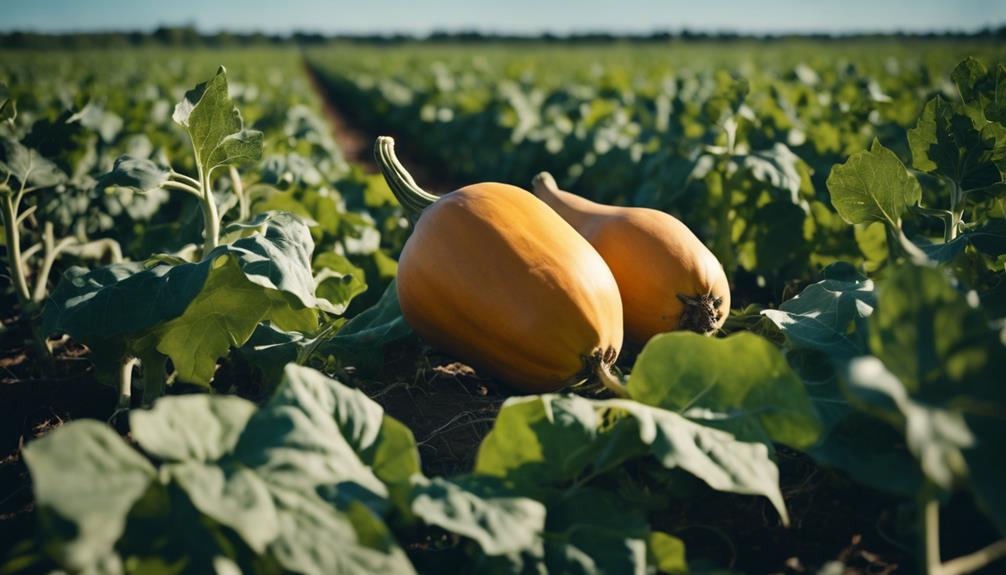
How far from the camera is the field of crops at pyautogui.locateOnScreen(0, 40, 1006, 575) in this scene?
1.26 meters

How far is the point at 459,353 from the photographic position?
91.7 inches

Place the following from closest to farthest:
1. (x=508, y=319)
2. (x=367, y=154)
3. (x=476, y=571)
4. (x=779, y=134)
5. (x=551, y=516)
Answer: (x=476, y=571), (x=551, y=516), (x=508, y=319), (x=779, y=134), (x=367, y=154)

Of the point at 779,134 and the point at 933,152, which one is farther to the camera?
the point at 779,134

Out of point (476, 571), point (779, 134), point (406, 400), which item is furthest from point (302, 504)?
point (779, 134)

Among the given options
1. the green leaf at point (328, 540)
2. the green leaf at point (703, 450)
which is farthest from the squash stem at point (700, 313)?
the green leaf at point (328, 540)

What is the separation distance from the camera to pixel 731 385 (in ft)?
5.46

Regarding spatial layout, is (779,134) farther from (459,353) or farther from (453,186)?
(453,186)

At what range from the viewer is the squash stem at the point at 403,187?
2.60 meters

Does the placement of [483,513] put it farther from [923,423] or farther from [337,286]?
[337,286]

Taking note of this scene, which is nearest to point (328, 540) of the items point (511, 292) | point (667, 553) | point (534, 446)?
point (534, 446)

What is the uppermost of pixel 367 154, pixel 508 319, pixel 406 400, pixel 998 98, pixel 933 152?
pixel 998 98

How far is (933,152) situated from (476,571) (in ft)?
6.43

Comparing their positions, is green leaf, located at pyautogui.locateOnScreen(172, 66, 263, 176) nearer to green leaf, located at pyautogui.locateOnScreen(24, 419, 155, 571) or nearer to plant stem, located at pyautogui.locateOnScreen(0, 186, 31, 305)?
plant stem, located at pyautogui.locateOnScreen(0, 186, 31, 305)

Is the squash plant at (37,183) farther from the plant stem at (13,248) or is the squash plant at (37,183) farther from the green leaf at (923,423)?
the green leaf at (923,423)
